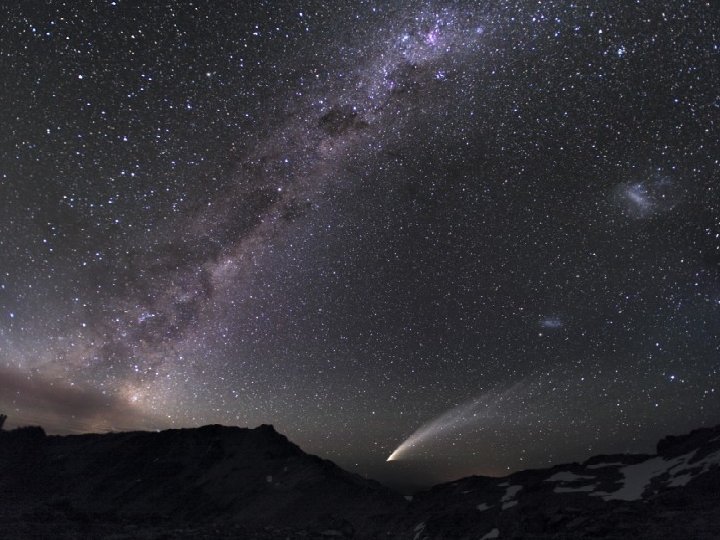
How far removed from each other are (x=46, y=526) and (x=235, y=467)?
30294 mm

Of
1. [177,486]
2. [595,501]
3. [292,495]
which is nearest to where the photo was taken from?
[595,501]

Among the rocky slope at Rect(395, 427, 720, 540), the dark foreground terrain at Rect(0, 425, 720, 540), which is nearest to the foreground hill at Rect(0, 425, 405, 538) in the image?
the dark foreground terrain at Rect(0, 425, 720, 540)

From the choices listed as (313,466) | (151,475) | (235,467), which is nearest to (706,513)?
(313,466)

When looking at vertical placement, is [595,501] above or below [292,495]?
below

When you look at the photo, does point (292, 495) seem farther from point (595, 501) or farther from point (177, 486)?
point (595, 501)

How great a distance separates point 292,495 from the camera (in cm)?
4919

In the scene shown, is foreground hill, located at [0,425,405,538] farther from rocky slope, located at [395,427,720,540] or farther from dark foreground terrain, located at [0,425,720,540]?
rocky slope, located at [395,427,720,540]

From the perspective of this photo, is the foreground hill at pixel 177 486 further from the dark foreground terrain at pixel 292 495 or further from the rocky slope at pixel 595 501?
the rocky slope at pixel 595 501

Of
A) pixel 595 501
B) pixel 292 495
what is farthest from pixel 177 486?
pixel 595 501

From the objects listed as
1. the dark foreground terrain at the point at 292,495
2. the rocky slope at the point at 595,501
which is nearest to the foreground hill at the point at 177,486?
the dark foreground terrain at the point at 292,495

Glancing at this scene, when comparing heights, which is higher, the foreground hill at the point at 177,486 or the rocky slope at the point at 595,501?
the foreground hill at the point at 177,486

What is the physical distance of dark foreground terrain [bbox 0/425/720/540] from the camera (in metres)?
26.1

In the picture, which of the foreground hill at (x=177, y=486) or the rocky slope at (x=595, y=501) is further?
the foreground hill at (x=177, y=486)

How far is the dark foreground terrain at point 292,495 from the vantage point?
85.7ft
